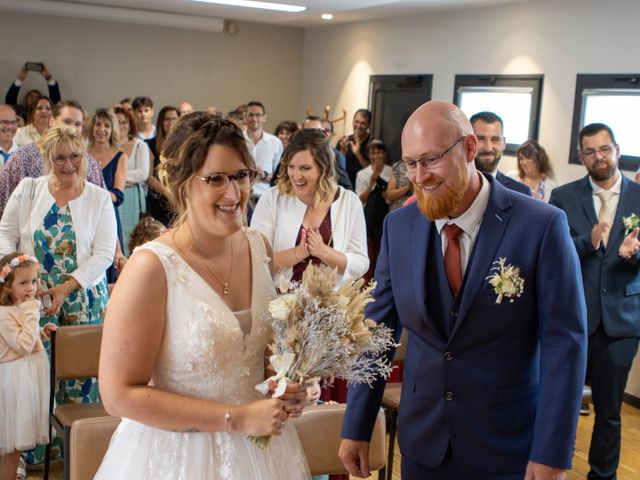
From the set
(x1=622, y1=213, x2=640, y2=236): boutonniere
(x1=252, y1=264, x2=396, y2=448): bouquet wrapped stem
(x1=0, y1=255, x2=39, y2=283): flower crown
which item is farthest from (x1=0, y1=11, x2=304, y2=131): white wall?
(x1=252, y1=264, x2=396, y2=448): bouquet wrapped stem

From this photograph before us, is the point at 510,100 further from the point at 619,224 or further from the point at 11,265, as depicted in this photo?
the point at 11,265

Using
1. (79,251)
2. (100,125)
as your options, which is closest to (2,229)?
(79,251)

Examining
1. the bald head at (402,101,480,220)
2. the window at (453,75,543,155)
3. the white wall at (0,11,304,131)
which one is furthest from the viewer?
the white wall at (0,11,304,131)

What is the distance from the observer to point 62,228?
462 centimetres

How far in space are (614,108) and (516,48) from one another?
1596 millimetres

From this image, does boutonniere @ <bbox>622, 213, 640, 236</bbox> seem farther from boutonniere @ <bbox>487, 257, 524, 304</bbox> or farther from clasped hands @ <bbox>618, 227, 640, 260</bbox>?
boutonniere @ <bbox>487, 257, 524, 304</bbox>

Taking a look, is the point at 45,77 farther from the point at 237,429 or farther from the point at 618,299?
the point at 237,429

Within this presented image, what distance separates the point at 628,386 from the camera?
21.6 feet

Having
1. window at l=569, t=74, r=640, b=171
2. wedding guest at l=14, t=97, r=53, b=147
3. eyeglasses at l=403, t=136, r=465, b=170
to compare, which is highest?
window at l=569, t=74, r=640, b=171

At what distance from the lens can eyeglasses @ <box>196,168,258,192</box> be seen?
218 cm

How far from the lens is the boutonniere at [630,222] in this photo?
4680 millimetres

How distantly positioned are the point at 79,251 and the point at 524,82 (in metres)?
5.36

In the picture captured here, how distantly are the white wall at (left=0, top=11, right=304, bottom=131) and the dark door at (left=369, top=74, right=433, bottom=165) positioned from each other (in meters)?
2.82

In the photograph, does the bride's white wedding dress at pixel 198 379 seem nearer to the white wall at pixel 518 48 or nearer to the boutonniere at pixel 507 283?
the boutonniere at pixel 507 283
